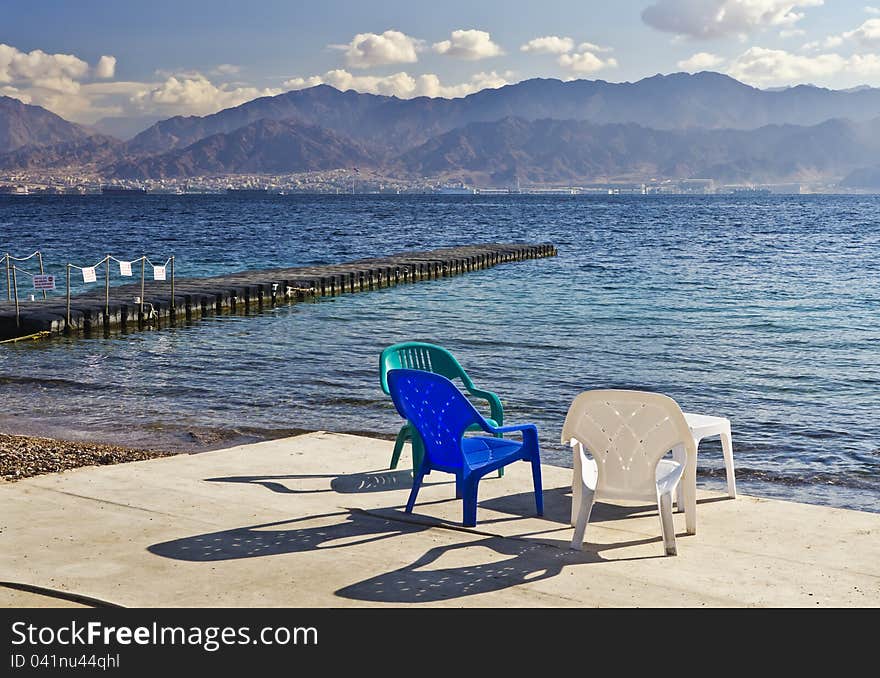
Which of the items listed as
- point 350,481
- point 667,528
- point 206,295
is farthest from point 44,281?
point 667,528

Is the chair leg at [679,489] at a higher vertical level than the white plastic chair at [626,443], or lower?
lower

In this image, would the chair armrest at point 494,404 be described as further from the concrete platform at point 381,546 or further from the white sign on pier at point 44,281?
the white sign on pier at point 44,281

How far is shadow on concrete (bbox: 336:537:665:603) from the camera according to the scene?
549cm

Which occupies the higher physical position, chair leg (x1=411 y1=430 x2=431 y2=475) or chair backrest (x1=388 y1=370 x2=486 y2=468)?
chair backrest (x1=388 y1=370 x2=486 y2=468)

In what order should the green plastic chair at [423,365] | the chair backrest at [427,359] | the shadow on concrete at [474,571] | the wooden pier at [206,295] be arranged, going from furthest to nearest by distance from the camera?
1. the wooden pier at [206,295]
2. the chair backrest at [427,359]
3. the green plastic chair at [423,365]
4. the shadow on concrete at [474,571]

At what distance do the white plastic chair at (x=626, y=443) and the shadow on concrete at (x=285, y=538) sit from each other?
117cm

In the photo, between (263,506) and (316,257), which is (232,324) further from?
(316,257)

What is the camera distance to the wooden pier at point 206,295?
70.3ft

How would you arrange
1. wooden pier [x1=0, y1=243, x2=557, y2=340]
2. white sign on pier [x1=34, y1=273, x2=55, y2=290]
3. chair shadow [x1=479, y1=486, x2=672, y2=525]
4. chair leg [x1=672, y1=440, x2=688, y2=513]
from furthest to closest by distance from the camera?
wooden pier [x1=0, y1=243, x2=557, y2=340]
white sign on pier [x1=34, y1=273, x2=55, y2=290]
chair leg [x1=672, y1=440, x2=688, y2=513]
chair shadow [x1=479, y1=486, x2=672, y2=525]

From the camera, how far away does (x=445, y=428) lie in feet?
22.9

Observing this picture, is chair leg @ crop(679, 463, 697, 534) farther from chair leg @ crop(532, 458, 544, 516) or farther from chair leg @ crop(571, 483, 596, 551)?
chair leg @ crop(532, 458, 544, 516)

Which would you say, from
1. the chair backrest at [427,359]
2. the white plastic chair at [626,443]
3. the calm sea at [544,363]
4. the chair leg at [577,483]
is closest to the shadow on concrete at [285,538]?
the chair leg at [577,483]

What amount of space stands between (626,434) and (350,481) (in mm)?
2436

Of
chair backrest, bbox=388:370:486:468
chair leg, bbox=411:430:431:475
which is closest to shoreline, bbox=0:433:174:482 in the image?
chair leg, bbox=411:430:431:475
